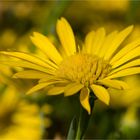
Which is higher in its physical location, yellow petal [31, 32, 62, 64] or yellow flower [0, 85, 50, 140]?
yellow petal [31, 32, 62, 64]

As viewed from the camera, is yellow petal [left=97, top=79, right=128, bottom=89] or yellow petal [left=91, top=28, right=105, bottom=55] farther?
yellow petal [left=91, top=28, right=105, bottom=55]

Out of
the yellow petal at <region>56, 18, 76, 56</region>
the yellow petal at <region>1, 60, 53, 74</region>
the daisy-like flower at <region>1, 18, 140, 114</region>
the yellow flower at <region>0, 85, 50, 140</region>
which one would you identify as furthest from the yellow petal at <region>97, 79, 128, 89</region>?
the yellow flower at <region>0, 85, 50, 140</region>

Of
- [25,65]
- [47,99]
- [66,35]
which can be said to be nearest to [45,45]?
[66,35]

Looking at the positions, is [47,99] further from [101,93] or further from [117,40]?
[101,93]

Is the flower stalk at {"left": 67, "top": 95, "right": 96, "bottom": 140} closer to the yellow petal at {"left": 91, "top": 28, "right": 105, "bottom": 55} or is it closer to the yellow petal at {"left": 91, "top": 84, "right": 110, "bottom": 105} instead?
the yellow petal at {"left": 91, "top": 84, "right": 110, "bottom": 105}

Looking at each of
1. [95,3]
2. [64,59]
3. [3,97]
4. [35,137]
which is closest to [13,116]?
[3,97]

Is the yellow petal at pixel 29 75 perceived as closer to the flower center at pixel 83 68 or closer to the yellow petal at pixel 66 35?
the flower center at pixel 83 68

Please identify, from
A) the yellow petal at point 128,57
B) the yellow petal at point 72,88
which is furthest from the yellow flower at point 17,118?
the yellow petal at point 72,88
